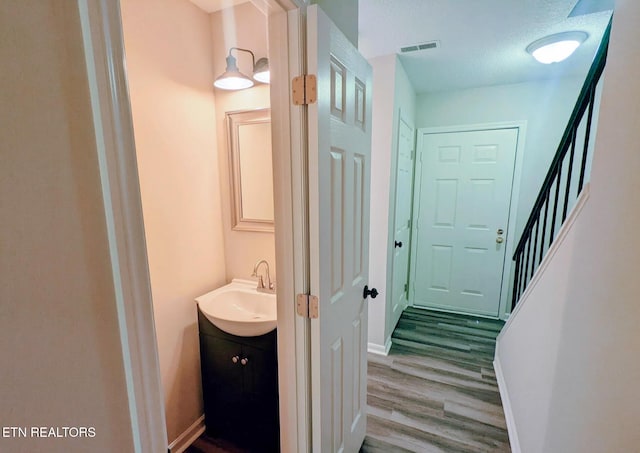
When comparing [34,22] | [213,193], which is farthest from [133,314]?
[213,193]

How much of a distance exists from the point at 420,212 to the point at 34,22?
11.3 ft

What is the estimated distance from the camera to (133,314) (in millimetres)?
538

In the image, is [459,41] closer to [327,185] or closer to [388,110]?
[388,110]

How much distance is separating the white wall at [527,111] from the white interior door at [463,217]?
0.46 ft

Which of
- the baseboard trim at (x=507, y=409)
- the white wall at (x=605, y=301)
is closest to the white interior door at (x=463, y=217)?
the baseboard trim at (x=507, y=409)

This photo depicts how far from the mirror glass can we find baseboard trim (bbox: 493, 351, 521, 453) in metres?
1.87

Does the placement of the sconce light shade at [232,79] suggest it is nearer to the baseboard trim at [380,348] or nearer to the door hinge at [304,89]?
the door hinge at [304,89]

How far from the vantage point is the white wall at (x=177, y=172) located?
1.43 metres

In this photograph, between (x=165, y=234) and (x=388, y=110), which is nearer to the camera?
(x=165, y=234)

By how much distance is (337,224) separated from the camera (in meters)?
1.22

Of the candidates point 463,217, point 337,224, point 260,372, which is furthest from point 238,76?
point 463,217

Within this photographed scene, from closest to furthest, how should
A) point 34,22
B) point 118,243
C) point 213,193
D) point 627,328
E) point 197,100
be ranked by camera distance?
point 34,22
point 118,243
point 627,328
point 197,100
point 213,193

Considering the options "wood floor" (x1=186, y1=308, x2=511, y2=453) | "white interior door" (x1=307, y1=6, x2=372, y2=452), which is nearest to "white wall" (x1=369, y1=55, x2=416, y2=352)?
"wood floor" (x1=186, y1=308, x2=511, y2=453)

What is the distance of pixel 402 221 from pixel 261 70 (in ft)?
6.74
